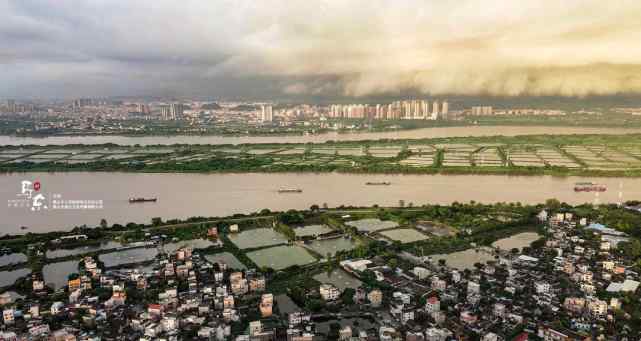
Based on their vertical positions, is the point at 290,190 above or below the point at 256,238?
above

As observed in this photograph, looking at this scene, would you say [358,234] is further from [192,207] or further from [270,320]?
[192,207]

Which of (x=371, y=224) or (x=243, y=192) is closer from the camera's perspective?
(x=371, y=224)

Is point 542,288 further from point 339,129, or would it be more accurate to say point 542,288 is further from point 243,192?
point 339,129

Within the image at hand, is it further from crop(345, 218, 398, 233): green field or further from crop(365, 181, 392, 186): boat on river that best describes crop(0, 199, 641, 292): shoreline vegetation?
crop(365, 181, 392, 186): boat on river

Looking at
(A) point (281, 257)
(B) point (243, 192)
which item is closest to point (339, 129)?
(B) point (243, 192)

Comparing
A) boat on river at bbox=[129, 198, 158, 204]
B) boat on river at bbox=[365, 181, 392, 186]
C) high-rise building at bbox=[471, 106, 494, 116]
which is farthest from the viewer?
high-rise building at bbox=[471, 106, 494, 116]

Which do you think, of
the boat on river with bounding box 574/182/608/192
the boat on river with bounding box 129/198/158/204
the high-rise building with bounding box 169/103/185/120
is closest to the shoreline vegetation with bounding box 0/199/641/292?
the boat on river with bounding box 129/198/158/204

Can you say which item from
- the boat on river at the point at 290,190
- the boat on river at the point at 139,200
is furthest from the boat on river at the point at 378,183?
the boat on river at the point at 139,200

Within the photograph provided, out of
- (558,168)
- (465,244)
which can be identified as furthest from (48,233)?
(558,168)
